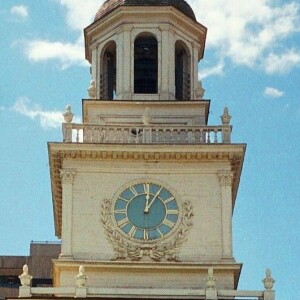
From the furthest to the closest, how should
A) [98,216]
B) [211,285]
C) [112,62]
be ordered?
1. [112,62]
2. [98,216]
3. [211,285]

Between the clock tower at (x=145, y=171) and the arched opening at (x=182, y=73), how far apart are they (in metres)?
0.04

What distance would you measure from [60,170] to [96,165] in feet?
3.62

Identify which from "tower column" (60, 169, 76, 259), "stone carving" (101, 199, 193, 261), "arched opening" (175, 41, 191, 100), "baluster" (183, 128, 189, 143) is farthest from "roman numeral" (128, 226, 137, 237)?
"arched opening" (175, 41, 191, 100)

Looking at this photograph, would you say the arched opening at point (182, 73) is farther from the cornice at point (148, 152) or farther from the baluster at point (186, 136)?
the cornice at point (148, 152)

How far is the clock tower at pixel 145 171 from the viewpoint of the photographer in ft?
138

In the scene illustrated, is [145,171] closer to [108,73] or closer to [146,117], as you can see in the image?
[146,117]

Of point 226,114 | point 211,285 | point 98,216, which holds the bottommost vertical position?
point 211,285

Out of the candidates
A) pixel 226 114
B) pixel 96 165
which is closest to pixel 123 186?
pixel 96 165

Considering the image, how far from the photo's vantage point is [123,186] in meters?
43.2

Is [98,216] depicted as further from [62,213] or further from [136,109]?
[136,109]

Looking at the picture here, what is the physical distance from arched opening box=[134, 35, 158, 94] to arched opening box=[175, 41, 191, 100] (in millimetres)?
757

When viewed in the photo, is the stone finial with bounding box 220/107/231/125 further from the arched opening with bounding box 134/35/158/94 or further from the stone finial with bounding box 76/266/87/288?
the stone finial with bounding box 76/266/87/288

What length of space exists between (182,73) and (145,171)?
4569 mm

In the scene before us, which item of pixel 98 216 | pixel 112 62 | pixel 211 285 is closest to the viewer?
pixel 211 285
